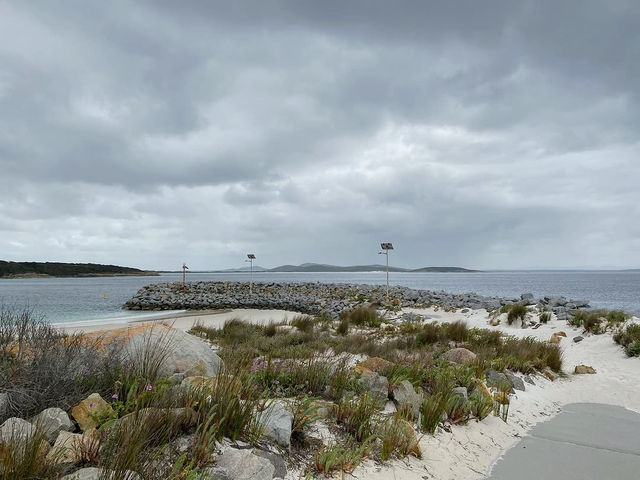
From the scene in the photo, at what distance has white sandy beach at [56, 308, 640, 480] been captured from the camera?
159 inches

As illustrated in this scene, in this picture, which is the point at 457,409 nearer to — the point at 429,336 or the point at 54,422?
the point at 54,422

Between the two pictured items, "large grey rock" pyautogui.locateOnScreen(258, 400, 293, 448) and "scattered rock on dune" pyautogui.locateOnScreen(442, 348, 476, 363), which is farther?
"scattered rock on dune" pyautogui.locateOnScreen(442, 348, 476, 363)

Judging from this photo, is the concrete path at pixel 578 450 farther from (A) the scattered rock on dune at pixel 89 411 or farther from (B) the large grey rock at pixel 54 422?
(B) the large grey rock at pixel 54 422

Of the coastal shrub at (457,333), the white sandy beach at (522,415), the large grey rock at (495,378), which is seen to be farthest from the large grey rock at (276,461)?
the coastal shrub at (457,333)

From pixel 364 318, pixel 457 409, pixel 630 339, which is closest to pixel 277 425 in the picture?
pixel 457 409

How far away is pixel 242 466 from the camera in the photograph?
10.0 ft

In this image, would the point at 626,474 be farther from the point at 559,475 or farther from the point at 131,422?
the point at 131,422

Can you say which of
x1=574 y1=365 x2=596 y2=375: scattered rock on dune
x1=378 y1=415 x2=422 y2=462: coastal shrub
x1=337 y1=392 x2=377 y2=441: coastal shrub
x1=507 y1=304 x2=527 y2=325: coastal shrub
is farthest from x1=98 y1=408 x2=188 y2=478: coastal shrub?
x1=507 y1=304 x2=527 y2=325: coastal shrub

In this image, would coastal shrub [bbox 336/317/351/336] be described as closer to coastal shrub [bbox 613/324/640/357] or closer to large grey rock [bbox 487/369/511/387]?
large grey rock [bbox 487/369/511/387]

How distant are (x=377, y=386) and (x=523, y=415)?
2556mm

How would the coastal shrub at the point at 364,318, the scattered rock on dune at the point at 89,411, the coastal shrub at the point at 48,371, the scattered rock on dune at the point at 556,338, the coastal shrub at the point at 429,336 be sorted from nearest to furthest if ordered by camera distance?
the scattered rock on dune at the point at 89,411 → the coastal shrub at the point at 48,371 → the coastal shrub at the point at 429,336 → the scattered rock on dune at the point at 556,338 → the coastal shrub at the point at 364,318

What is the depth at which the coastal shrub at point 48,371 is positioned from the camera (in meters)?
3.44

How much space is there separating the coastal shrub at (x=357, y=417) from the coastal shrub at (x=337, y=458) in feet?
1.00

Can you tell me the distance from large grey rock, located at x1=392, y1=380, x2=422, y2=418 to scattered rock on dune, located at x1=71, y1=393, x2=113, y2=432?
128 inches
